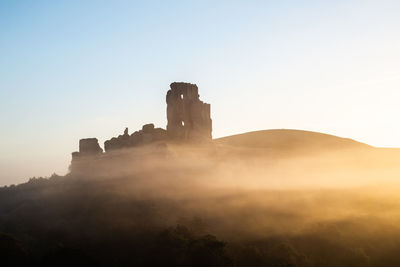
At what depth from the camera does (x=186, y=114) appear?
13312 centimetres

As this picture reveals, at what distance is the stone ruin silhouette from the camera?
425ft

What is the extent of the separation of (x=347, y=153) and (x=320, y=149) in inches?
383

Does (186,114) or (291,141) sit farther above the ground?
(186,114)

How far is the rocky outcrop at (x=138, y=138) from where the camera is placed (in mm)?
126562

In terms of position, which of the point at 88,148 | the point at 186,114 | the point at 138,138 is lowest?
the point at 88,148

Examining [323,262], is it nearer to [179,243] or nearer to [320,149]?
[179,243]

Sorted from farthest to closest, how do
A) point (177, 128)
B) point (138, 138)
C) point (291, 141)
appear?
point (291, 141)
point (177, 128)
point (138, 138)

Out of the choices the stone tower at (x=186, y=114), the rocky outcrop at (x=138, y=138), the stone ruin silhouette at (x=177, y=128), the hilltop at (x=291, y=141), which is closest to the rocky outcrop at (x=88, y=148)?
the stone ruin silhouette at (x=177, y=128)

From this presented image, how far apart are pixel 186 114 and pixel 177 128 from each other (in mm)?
4642

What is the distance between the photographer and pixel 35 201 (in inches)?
4247

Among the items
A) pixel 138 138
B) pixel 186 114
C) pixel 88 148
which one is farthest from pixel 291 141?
pixel 88 148

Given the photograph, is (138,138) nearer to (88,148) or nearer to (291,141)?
(88,148)

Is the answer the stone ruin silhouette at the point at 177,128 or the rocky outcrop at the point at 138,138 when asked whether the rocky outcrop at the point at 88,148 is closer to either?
the stone ruin silhouette at the point at 177,128

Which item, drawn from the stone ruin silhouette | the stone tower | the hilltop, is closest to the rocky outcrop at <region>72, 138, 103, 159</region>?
the stone ruin silhouette
